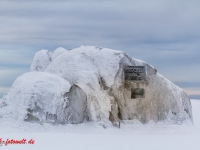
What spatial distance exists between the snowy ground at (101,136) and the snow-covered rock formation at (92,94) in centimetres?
32

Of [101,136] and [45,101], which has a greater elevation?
[45,101]

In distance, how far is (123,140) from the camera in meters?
11.7

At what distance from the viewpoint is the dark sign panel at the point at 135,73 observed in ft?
47.4

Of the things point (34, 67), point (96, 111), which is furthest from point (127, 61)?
point (34, 67)

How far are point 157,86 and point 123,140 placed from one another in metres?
3.82

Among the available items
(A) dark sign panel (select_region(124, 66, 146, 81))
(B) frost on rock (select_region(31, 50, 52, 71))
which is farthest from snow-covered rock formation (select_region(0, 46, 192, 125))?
(B) frost on rock (select_region(31, 50, 52, 71))

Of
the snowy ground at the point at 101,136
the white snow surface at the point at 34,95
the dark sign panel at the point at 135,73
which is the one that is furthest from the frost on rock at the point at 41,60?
the snowy ground at the point at 101,136

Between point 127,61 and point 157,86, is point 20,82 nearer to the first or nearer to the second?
point 127,61

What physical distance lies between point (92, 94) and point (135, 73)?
1.81 meters

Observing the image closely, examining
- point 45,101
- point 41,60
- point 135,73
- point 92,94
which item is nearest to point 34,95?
point 45,101

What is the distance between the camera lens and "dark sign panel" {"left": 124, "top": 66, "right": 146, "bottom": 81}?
14.4 meters

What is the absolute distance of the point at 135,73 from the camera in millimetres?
14492

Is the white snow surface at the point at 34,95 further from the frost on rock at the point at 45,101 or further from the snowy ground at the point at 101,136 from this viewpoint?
the snowy ground at the point at 101,136

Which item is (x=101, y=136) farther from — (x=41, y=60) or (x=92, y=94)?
(x=41, y=60)
